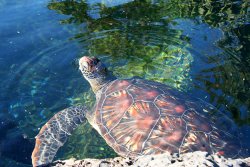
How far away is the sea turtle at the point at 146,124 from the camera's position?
378cm

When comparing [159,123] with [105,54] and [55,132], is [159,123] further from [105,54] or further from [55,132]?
[105,54]

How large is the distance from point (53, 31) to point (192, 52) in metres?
3.56

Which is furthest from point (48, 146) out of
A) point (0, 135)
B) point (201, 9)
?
point (201, 9)

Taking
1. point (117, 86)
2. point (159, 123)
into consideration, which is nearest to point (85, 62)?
point (117, 86)

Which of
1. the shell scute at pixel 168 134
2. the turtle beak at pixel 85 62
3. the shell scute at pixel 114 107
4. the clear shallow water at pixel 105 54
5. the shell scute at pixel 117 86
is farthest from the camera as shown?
the turtle beak at pixel 85 62

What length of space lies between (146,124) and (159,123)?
0.59 feet

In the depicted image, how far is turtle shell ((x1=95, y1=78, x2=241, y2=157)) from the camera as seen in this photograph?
12.3ft

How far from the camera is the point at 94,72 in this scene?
222 inches

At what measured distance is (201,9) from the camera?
859cm

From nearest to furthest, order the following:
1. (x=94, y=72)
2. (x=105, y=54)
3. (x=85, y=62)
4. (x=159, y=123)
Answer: (x=159, y=123) < (x=85, y=62) < (x=94, y=72) < (x=105, y=54)

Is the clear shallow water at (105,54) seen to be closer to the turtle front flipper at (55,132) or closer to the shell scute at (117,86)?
the turtle front flipper at (55,132)

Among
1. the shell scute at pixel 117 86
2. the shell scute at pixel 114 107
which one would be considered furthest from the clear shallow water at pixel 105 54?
the shell scute at pixel 117 86

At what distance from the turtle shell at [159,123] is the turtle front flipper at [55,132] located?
0.55m

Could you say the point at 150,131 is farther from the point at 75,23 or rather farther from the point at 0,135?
the point at 75,23
